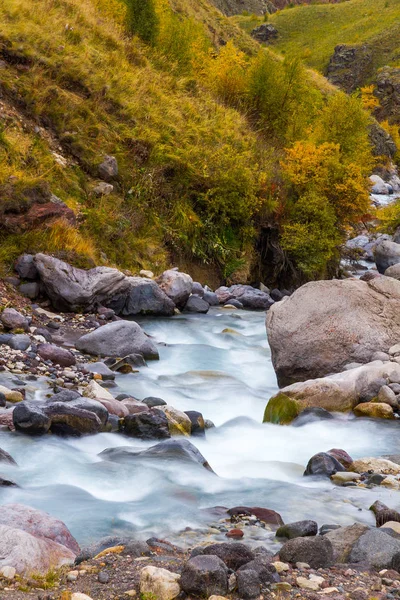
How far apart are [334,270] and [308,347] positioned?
11.7 meters

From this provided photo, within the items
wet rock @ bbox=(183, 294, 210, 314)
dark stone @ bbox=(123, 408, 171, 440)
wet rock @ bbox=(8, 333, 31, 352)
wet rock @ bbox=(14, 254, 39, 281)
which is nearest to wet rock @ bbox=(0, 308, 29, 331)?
wet rock @ bbox=(8, 333, 31, 352)

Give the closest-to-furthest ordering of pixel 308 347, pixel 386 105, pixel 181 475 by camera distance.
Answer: pixel 181 475 → pixel 308 347 → pixel 386 105

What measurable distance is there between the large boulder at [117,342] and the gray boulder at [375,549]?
6360 millimetres

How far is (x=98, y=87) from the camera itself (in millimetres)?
18500

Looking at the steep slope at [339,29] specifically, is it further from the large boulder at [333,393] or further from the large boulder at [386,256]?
the large boulder at [333,393]

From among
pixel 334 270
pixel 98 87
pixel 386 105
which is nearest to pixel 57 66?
pixel 98 87

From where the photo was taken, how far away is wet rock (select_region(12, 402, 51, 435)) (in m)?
6.42

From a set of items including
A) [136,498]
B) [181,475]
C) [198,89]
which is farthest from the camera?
[198,89]

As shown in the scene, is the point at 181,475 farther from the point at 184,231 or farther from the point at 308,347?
the point at 184,231

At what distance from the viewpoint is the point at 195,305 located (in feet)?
48.5

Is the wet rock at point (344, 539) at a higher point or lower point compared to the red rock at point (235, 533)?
higher

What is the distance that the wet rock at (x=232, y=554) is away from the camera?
13.0 feet

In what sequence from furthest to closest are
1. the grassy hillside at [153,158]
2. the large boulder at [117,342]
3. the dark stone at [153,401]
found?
the grassy hillside at [153,158]
the large boulder at [117,342]
the dark stone at [153,401]

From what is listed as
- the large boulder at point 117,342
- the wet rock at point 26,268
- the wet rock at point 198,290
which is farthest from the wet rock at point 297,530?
the wet rock at point 198,290
